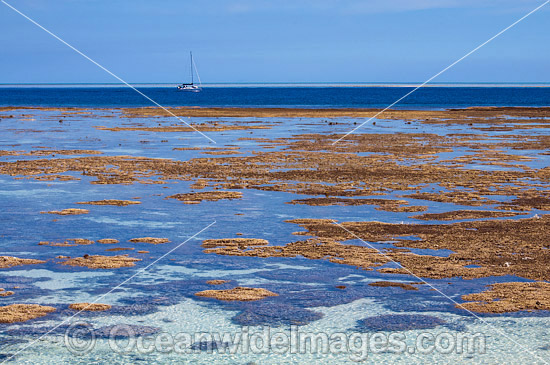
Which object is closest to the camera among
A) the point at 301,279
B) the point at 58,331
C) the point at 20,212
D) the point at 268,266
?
the point at 58,331

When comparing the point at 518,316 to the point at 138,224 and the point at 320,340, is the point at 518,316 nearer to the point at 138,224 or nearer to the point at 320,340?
the point at 320,340

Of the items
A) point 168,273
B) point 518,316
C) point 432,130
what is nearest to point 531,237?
point 518,316

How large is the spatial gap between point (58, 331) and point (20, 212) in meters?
9.93

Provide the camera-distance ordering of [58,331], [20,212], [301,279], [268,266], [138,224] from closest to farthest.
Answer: [58,331], [301,279], [268,266], [138,224], [20,212]

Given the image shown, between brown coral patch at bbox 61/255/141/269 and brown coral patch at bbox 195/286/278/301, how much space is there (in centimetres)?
247

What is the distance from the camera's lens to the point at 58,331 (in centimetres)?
1059

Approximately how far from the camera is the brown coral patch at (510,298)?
453 inches

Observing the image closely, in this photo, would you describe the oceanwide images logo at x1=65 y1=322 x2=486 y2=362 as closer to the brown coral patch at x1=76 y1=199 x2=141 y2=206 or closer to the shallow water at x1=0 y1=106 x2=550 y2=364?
the shallow water at x1=0 y1=106 x2=550 y2=364

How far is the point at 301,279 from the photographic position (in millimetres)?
13250

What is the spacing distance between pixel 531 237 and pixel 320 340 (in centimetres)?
787

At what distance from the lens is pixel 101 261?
14.2m

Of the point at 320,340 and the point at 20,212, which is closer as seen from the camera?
the point at 320,340

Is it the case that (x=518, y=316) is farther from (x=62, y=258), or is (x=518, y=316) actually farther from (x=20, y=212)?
(x=20, y=212)

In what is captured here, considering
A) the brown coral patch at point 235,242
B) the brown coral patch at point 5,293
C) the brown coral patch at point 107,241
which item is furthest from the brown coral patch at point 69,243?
the brown coral patch at point 5,293
